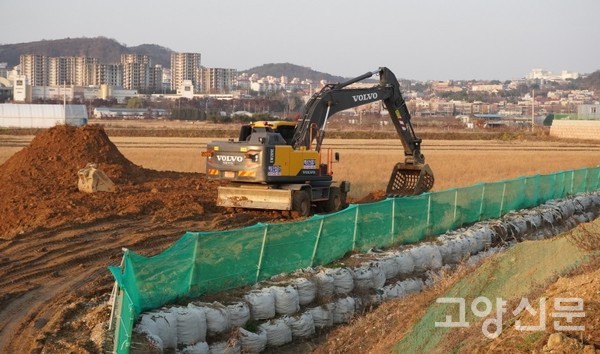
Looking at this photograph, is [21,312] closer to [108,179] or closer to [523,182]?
[108,179]

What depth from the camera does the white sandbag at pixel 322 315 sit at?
13344 mm

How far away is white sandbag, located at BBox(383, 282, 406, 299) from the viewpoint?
592 inches

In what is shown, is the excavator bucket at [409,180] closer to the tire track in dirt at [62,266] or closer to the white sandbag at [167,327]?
the tire track in dirt at [62,266]

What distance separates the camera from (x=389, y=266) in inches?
613

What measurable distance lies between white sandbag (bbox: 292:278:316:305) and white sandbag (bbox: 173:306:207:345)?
220cm

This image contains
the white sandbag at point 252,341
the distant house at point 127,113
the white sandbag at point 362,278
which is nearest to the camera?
the white sandbag at point 252,341

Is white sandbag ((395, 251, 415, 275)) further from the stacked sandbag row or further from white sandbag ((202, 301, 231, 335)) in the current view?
white sandbag ((202, 301, 231, 335))

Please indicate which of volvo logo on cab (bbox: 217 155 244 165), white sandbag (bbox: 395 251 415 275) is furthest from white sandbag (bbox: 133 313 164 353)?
volvo logo on cab (bbox: 217 155 244 165)

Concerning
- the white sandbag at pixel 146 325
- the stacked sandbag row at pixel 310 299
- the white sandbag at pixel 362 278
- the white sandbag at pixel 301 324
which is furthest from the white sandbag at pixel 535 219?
the white sandbag at pixel 146 325

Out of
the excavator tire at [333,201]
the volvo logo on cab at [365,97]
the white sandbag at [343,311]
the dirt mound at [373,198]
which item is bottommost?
the white sandbag at [343,311]

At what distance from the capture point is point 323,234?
14.9 m

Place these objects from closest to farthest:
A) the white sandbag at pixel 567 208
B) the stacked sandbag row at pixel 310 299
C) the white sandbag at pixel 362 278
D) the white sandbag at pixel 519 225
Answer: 1. the stacked sandbag row at pixel 310 299
2. the white sandbag at pixel 362 278
3. the white sandbag at pixel 519 225
4. the white sandbag at pixel 567 208

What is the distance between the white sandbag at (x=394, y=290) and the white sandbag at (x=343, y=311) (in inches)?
46.0

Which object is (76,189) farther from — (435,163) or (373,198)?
(435,163)
